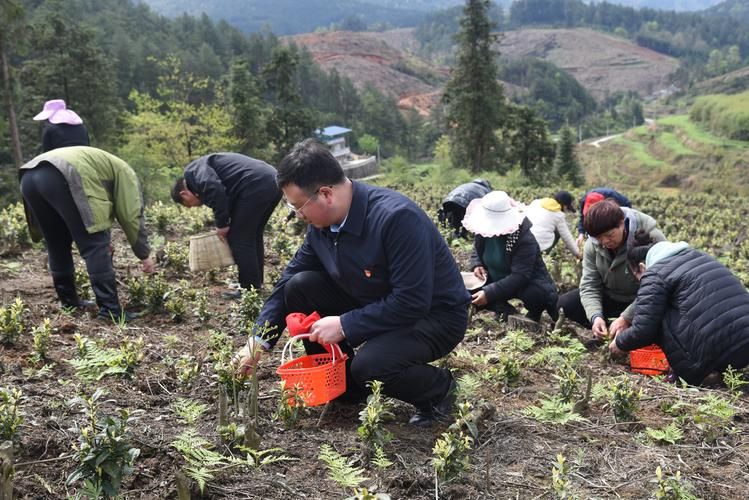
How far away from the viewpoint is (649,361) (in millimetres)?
4633

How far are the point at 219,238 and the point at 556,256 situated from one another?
4.66m

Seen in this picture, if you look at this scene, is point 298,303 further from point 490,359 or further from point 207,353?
point 490,359

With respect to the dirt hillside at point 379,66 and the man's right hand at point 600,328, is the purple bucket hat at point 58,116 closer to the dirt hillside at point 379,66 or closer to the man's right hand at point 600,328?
the man's right hand at point 600,328

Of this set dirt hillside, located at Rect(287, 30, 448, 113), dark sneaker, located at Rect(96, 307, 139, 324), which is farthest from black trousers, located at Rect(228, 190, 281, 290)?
dirt hillside, located at Rect(287, 30, 448, 113)

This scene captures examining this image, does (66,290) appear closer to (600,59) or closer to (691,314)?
(691,314)

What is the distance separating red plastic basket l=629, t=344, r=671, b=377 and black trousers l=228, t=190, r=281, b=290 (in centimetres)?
327

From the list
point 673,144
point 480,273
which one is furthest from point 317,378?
point 673,144

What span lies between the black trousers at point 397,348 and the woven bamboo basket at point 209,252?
8.38 ft

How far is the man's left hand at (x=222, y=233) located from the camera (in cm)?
573

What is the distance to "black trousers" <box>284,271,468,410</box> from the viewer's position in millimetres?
3080

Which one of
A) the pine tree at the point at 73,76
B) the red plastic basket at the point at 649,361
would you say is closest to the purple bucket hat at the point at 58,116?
the red plastic basket at the point at 649,361

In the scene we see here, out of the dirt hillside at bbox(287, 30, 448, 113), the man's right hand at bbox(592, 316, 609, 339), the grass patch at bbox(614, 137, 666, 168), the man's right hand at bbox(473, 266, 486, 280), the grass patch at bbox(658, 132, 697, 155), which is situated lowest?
the grass patch at bbox(614, 137, 666, 168)

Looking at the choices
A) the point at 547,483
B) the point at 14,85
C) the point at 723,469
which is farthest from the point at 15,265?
the point at 14,85

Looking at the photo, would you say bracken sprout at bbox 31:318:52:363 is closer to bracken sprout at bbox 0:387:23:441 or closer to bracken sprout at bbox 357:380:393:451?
bracken sprout at bbox 0:387:23:441
